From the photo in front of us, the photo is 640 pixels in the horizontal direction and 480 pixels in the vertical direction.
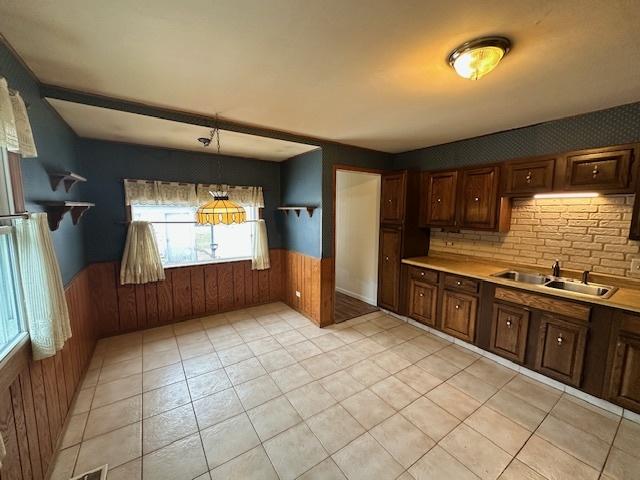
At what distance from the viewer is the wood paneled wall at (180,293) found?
10.6 feet

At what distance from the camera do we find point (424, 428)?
1925 mm

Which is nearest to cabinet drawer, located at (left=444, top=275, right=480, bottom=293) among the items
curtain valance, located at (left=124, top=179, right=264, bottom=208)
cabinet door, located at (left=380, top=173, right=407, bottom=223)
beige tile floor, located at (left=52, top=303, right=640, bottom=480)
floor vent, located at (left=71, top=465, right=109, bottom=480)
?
beige tile floor, located at (left=52, top=303, right=640, bottom=480)

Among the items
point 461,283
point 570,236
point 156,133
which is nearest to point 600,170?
point 570,236

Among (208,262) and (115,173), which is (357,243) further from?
(115,173)

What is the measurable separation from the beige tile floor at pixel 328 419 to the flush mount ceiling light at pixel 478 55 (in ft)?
7.87

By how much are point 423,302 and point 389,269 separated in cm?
70

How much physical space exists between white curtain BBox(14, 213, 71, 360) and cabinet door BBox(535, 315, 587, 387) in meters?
3.74

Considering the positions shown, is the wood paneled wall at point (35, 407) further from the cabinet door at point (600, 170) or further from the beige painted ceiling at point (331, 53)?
the cabinet door at point (600, 170)

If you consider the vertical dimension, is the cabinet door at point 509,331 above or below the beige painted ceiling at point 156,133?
below

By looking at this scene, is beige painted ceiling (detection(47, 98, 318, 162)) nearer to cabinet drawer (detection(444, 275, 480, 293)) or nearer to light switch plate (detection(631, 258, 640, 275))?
cabinet drawer (detection(444, 275, 480, 293))

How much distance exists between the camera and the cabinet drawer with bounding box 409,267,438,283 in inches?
129

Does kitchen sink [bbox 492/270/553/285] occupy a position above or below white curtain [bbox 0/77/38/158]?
below

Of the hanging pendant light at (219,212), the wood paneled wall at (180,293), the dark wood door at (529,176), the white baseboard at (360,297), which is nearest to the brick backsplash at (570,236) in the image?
the dark wood door at (529,176)

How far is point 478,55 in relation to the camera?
140 cm
